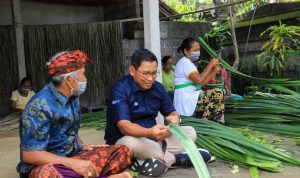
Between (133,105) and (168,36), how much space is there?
456 cm

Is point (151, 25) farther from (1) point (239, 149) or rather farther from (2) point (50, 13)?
(2) point (50, 13)

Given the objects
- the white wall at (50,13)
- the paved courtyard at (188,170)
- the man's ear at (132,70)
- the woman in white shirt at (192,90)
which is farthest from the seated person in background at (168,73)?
the man's ear at (132,70)

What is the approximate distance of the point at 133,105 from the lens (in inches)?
112

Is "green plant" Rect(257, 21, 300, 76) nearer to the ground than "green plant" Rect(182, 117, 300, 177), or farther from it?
farther from it

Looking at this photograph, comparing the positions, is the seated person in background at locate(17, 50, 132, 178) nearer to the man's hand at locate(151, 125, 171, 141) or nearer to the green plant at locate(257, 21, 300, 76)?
the man's hand at locate(151, 125, 171, 141)

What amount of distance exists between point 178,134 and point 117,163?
0.44 m

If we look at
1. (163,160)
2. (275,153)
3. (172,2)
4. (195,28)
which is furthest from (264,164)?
(172,2)

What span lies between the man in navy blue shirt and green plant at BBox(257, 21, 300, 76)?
3449 mm

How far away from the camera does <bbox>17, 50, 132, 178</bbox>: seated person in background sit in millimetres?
2141

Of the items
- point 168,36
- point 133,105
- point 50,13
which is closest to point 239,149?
point 133,105

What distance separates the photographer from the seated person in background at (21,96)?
6.08 meters

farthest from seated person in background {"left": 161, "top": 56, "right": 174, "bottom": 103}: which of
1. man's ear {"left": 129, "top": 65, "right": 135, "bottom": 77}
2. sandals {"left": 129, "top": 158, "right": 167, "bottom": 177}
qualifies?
sandals {"left": 129, "top": 158, "right": 167, "bottom": 177}

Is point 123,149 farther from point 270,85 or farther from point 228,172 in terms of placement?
point 270,85

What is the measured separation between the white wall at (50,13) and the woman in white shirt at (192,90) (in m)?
4.27
